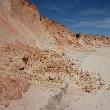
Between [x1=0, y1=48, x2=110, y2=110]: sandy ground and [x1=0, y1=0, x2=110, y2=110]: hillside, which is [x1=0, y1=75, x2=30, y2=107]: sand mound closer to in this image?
[x1=0, y1=0, x2=110, y2=110]: hillside

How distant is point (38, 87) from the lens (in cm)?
1633

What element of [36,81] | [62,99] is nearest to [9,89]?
[62,99]

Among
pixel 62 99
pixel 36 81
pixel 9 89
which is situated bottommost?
pixel 62 99

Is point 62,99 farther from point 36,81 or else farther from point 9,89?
point 36,81

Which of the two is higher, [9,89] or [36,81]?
[36,81]

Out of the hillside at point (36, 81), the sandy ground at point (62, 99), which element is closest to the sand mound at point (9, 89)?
the hillside at point (36, 81)

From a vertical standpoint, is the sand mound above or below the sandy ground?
above

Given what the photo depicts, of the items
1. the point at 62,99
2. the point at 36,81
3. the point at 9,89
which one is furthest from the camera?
the point at 36,81

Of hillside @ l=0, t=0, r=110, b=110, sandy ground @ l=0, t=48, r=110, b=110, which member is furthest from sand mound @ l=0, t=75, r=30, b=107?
sandy ground @ l=0, t=48, r=110, b=110

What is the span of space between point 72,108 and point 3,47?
399 inches

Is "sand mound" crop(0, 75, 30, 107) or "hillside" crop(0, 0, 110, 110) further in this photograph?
"hillside" crop(0, 0, 110, 110)

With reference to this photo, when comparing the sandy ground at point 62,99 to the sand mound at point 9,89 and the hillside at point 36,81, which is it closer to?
the hillside at point 36,81

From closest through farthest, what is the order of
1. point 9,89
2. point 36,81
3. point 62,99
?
point 9,89
point 62,99
point 36,81

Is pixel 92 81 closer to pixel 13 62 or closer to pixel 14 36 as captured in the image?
pixel 13 62
